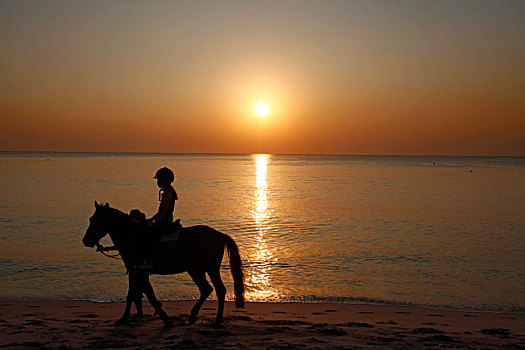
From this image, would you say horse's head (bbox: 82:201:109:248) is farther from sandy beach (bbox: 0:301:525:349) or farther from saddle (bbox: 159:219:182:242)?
sandy beach (bbox: 0:301:525:349)

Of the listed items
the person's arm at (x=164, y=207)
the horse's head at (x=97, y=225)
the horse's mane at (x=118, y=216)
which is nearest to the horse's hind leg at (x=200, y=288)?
the person's arm at (x=164, y=207)

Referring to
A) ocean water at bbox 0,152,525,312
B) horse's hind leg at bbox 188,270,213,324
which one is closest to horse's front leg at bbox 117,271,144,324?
horse's hind leg at bbox 188,270,213,324

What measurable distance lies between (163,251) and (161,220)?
551mm

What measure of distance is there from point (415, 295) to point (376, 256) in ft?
13.7

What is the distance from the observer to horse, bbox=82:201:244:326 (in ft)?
25.6

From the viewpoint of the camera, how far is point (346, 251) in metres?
16.0

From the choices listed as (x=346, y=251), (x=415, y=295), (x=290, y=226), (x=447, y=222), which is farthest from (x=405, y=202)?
(x=415, y=295)

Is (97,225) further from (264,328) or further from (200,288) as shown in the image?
(264,328)

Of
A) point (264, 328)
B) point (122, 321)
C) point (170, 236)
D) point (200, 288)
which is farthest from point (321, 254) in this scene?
point (122, 321)

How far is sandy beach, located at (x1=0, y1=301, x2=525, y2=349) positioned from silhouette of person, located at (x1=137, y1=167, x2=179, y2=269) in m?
1.22

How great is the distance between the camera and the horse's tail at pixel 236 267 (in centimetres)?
819

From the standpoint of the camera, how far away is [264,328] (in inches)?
303

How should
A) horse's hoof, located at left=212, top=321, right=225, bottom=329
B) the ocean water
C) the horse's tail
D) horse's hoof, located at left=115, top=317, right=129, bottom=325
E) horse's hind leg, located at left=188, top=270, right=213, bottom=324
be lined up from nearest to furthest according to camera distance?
1. horse's hoof, located at left=212, top=321, right=225, bottom=329
2. horse's hoof, located at left=115, top=317, right=129, bottom=325
3. horse's hind leg, located at left=188, top=270, right=213, bottom=324
4. the horse's tail
5. the ocean water

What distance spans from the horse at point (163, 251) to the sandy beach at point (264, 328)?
19.7 inches
